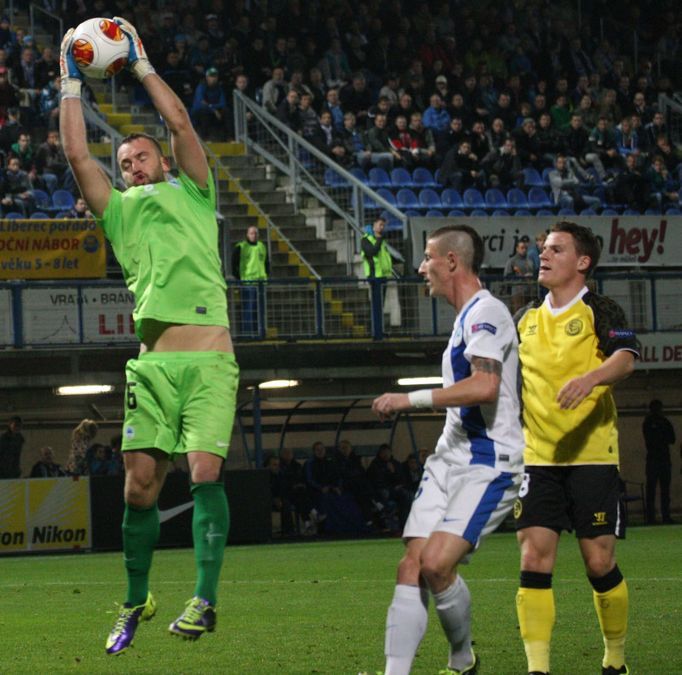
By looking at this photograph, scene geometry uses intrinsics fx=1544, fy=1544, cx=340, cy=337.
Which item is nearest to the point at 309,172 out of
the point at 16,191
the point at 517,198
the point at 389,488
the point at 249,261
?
Result: the point at 517,198

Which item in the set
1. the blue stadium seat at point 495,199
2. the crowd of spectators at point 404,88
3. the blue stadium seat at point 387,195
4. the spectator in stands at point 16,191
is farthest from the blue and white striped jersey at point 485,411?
the blue stadium seat at point 495,199

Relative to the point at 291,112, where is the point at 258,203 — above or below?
below

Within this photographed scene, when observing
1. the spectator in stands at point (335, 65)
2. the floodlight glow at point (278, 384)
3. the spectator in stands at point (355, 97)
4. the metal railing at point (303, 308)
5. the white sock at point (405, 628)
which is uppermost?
the spectator in stands at point (335, 65)

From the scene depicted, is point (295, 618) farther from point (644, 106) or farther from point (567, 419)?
point (644, 106)

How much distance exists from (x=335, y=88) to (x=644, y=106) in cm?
735

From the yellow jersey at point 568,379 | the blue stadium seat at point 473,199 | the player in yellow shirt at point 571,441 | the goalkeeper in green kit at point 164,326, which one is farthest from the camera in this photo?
the blue stadium seat at point 473,199

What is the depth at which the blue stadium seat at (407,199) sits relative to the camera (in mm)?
26703

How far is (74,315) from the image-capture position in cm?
2166

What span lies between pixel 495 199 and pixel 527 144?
6.73ft

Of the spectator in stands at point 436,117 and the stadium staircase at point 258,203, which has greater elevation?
the spectator in stands at point 436,117

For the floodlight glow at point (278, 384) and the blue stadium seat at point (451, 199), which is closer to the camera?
the floodlight glow at point (278, 384)

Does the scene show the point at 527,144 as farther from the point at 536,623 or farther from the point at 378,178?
the point at 536,623

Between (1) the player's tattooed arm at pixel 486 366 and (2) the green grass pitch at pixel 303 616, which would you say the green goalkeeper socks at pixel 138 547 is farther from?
(1) the player's tattooed arm at pixel 486 366

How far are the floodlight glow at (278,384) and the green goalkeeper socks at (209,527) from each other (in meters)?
17.1
